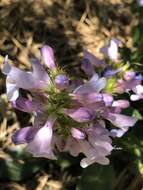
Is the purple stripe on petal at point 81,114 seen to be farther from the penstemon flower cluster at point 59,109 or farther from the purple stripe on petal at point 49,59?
the purple stripe on petal at point 49,59

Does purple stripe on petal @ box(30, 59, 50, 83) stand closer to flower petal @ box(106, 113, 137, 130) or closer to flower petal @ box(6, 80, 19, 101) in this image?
flower petal @ box(6, 80, 19, 101)

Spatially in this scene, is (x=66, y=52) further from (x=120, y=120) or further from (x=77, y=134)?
(x=77, y=134)

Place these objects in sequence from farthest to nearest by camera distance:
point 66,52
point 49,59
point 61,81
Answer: point 66,52 → point 49,59 → point 61,81

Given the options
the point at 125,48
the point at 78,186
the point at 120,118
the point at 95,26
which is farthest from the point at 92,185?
the point at 95,26

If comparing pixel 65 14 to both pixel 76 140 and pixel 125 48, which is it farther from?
pixel 76 140

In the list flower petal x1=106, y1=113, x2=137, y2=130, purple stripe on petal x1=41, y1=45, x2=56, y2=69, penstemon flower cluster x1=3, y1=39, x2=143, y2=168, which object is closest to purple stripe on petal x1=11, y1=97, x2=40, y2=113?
penstemon flower cluster x1=3, y1=39, x2=143, y2=168

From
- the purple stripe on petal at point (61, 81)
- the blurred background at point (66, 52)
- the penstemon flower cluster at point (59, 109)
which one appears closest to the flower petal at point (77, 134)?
the penstemon flower cluster at point (59, 109)

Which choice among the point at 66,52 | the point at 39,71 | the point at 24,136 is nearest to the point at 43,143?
the point at 24,136

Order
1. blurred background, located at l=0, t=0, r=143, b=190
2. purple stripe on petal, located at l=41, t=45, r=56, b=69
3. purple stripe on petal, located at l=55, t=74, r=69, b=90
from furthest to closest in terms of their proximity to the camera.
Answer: blurred background, located at l=0, t=0, r=143, b=190, purple stripe on petal, located at l=41, t=45, r=56, b=69, purple stripe on petal, located at l=55, t=74, r=69, b=90
